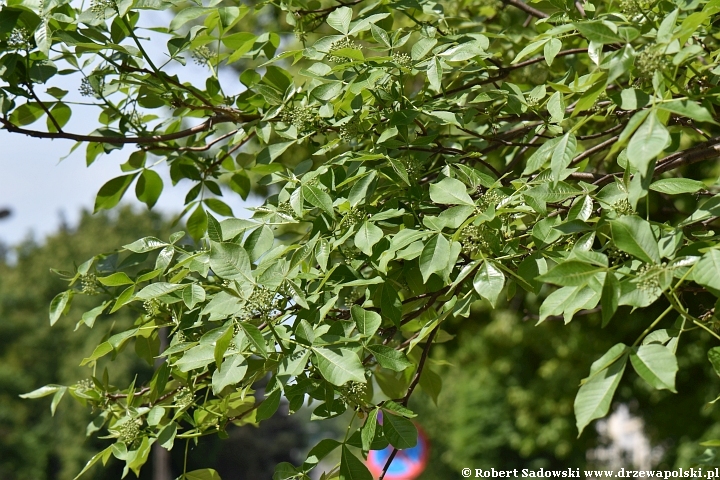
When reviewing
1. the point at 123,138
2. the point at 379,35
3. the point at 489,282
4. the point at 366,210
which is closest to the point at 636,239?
the point at 489,282

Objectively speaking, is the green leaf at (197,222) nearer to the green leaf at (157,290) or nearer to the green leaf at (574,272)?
the green leaf at (157,290)

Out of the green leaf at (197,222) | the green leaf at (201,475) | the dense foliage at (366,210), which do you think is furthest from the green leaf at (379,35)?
the green leaf at (201,475)

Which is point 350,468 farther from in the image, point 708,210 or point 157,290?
point 708,210

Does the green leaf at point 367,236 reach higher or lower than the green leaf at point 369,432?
higher

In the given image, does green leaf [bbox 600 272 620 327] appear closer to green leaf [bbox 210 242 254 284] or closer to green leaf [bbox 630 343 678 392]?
green leaf [bbox 630 343 678 392]

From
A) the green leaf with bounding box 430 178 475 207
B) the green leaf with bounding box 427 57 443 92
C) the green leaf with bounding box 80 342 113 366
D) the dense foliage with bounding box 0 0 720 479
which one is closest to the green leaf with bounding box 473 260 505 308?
the dense foliage with bounding box 0 0 720 479

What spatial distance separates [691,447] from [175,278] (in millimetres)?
7397

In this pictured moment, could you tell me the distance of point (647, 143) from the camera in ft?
4.01

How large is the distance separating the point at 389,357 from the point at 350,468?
0.28 metres

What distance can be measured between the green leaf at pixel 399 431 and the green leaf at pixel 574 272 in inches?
20.1

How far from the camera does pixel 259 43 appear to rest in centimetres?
232

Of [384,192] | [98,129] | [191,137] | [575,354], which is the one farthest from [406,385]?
[575,354]

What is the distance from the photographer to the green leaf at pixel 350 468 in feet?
Result: 5.68

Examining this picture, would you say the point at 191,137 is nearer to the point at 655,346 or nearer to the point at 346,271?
the point at 346,271
